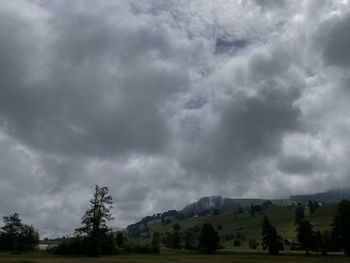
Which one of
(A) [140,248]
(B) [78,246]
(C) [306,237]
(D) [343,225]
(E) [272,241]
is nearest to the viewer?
(D) [343,225]

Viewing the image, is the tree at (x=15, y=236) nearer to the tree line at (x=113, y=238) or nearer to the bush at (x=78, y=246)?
the tree line at (x=113, y=238)

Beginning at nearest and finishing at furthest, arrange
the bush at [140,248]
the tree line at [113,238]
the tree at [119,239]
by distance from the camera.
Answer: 1. the tree line at [113,238]
2. the bush at [140,248]
3. the tree at [119,239]

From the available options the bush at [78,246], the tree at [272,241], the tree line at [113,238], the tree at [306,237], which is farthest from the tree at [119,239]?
the tree at [306,237]

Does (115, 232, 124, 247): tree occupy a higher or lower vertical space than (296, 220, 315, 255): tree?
higher

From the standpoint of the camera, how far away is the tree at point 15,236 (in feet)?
517

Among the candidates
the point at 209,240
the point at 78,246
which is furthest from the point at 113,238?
the point at 209,240

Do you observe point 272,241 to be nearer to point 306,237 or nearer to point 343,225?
point 306,237

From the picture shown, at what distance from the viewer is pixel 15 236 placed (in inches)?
6309

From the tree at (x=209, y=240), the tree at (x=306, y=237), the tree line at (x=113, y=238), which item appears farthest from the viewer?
the tree at (x=209, y=240)

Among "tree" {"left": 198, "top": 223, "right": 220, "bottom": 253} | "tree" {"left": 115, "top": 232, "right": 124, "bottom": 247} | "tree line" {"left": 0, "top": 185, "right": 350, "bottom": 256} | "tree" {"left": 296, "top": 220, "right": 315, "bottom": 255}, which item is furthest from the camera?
"tree" {"left": 198, "top": 223, "right": 220, "bottom": 253}

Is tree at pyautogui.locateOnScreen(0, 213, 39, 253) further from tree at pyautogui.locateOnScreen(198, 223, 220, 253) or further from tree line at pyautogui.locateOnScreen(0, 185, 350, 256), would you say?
tree at pyautogui.locateOnScreen(198, 223, 220, 253)

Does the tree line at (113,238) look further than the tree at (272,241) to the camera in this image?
No

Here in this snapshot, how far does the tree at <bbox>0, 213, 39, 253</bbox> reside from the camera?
157500 mm

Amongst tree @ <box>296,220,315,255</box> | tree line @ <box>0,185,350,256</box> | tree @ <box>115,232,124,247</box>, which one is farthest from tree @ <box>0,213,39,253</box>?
tree @ <box>296,220,315,255</box>
